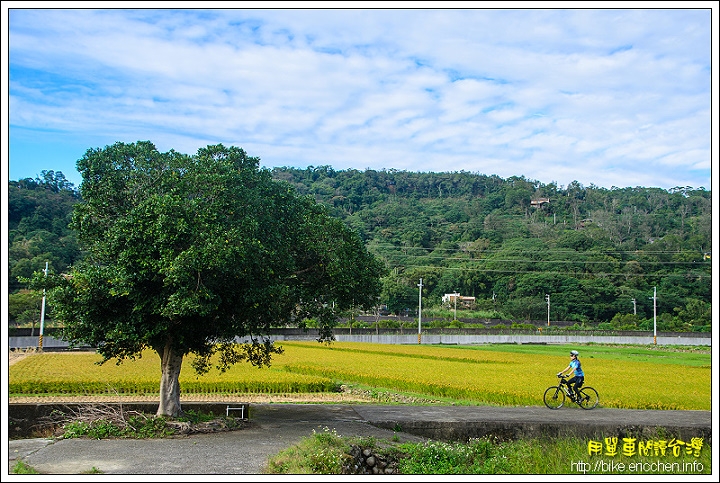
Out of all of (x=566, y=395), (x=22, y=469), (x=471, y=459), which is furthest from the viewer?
(x=566, y=395)

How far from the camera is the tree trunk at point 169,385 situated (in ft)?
47.0

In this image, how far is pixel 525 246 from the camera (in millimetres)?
104250

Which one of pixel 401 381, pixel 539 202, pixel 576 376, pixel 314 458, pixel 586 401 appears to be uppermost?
pixel 539 202

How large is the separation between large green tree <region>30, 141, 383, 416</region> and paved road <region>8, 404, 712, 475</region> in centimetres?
212

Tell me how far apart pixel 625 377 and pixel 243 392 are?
670 inches

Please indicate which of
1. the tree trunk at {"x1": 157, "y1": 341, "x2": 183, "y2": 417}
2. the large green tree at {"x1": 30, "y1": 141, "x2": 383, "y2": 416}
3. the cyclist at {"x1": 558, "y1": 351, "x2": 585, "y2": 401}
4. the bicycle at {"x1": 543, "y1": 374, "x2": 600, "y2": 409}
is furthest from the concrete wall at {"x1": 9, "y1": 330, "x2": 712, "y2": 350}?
the large green tree at {"x1": 30, "y1": 141, "x2": 383, "y2": 416}

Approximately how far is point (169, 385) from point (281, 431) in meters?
2.94

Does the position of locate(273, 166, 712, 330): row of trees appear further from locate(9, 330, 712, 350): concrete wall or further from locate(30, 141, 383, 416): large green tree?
locate(30, 141, 383, 416): large green tree

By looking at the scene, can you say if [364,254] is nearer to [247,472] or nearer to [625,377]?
[247,472]

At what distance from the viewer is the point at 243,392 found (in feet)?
77.9

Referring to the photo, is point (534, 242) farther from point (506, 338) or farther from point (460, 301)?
point (506, 338)

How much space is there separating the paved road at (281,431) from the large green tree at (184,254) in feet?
6.95

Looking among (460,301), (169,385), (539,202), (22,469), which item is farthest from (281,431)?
(539,202)

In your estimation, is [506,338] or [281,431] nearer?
[281,431]
